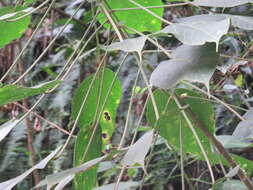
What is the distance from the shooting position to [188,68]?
0.52 metres

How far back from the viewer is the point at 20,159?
201 cm

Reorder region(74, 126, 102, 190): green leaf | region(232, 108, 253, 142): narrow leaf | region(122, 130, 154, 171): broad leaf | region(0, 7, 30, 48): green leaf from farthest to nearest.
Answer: region(0, 7, 30, 48): green leaf < region(74, 126, 102, 190): green leaf < region(232, 108, 253, 142): narrow leaf < region(122, 130, 154, 171): broad leaf

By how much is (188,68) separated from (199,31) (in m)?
0.05

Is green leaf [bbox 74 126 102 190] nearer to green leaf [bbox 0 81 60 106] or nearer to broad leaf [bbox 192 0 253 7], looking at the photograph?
green leaf [bbox 0 81 60 106]

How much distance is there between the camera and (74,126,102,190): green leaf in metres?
0.75

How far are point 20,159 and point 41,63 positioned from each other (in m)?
0.61

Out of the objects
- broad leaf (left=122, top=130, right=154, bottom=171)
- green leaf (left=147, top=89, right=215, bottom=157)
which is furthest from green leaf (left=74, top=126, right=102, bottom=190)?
broad leaf (left=122, top=130, right=154, bottom=171)

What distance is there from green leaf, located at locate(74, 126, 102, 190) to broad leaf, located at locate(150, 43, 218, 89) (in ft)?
0.91

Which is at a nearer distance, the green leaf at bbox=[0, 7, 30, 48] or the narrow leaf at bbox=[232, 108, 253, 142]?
the narrow leaf at bbox=[232, 108, 253, 142]

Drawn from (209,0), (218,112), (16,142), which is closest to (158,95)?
(209,0)

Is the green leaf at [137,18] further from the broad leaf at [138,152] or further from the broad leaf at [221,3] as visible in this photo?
the broad leaf at [138,152]

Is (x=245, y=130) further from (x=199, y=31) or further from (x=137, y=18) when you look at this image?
(x=137, y=18)

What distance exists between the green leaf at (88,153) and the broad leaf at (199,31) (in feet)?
0.98

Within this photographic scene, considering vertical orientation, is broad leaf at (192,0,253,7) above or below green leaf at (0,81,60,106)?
above
